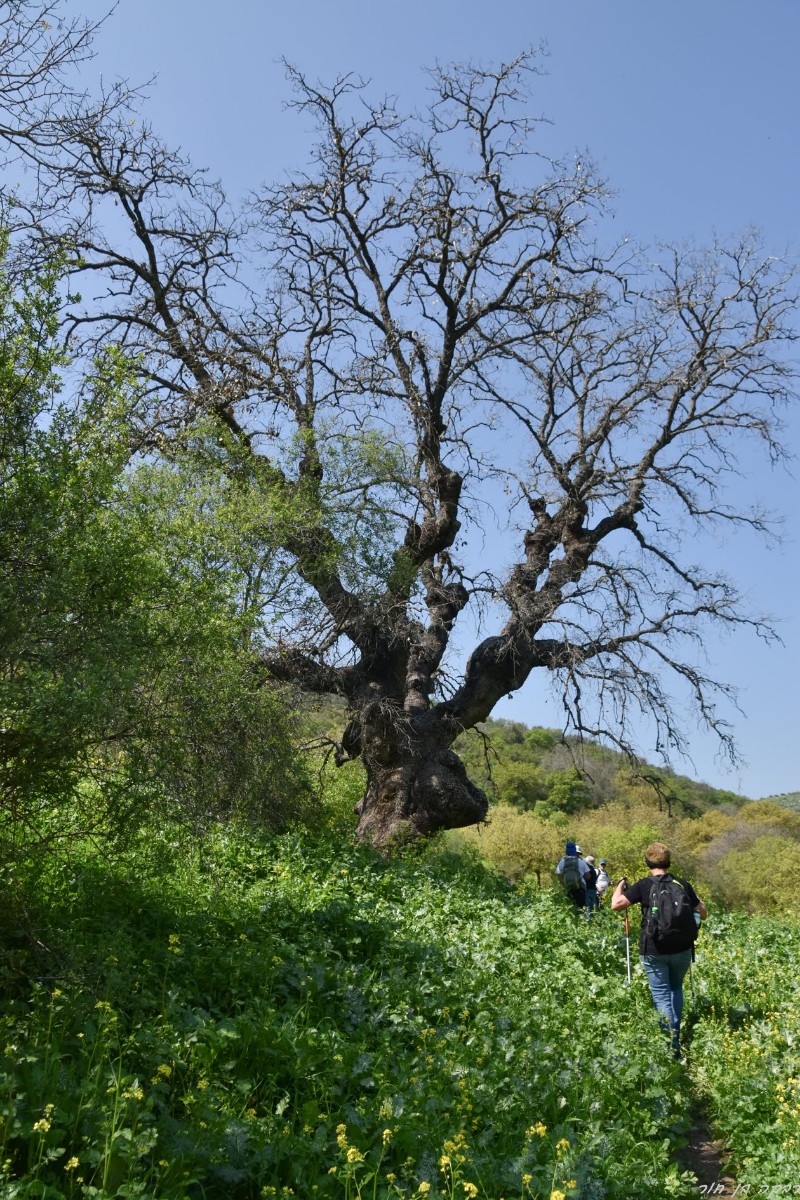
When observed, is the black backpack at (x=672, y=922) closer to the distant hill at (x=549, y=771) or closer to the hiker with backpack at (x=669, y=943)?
the hiker with backpack at (x=669, y=943)

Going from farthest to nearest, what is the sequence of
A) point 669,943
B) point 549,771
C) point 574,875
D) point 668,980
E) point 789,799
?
point 789,799 < point 549,771 < point 574,875 < point 668,980 < point 669,943

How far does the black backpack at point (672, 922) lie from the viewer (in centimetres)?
798

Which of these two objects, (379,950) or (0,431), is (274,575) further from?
(0,431)

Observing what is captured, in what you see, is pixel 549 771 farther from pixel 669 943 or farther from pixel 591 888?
pixel 669 943

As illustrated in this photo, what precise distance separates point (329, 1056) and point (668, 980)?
3.89 metres

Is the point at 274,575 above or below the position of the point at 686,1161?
above

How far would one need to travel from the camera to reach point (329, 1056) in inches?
219

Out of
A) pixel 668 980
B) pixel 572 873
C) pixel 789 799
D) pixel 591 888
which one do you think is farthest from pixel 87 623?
pixel 789 799

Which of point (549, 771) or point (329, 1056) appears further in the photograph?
point (549, 771)

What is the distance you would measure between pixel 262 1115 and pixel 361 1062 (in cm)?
75

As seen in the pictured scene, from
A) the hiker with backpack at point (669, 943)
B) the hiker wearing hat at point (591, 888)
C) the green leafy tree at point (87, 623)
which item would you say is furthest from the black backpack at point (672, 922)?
the hiker wearing hat at point (591, 888)

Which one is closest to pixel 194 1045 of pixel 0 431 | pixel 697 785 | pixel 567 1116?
pixel 567 1116

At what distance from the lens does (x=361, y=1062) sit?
5.52m

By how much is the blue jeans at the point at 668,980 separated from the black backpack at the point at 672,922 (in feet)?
0.33
